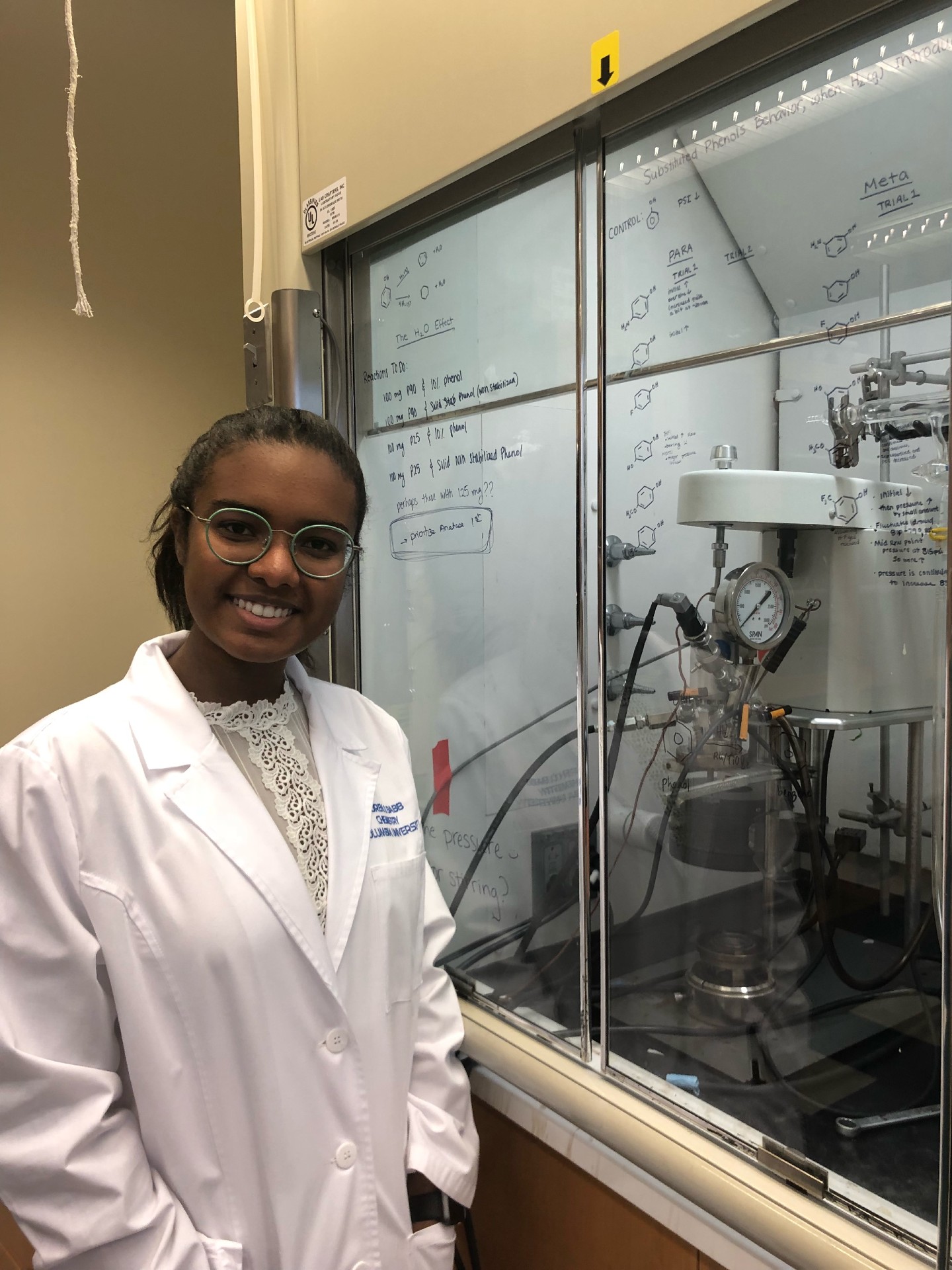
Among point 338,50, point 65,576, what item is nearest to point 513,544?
point 338,50

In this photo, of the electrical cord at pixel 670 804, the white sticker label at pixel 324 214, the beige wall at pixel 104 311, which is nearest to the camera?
the electrical cord at pixel 670 804

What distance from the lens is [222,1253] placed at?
0.86 meters

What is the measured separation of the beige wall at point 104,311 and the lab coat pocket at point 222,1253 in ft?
5.11

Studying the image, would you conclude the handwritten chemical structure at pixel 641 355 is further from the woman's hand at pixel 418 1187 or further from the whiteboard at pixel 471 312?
the woman's hand at pixel 418 1187

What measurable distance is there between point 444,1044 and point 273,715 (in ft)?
1.53

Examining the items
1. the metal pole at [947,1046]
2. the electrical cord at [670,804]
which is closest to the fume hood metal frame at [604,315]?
the metal pole at [947,1046]

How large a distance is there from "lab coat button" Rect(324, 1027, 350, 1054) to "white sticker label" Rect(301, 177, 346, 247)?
122cm

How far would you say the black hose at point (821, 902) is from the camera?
1.22m

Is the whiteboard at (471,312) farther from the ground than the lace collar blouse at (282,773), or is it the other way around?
the whiteboard at (471,312)

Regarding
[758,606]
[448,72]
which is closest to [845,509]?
[758,606]

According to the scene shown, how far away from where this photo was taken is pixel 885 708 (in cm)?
117

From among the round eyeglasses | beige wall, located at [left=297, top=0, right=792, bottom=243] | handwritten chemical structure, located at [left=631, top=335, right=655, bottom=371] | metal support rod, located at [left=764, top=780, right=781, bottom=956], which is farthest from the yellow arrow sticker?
metal support rod, located at [left=764, top=780, right=781, bottom=956]

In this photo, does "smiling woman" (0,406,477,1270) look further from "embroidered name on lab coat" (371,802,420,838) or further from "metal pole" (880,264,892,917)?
"metal pole" (880,264,892,917)

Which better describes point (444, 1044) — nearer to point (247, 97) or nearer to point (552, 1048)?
point (552, 1048)
